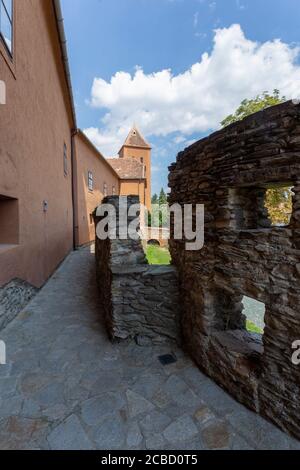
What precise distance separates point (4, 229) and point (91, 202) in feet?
33.6

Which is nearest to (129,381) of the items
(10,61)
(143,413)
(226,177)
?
(143,413)

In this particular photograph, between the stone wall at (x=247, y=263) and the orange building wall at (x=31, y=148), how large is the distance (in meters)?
3.28

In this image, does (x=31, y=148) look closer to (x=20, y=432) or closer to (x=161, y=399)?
(x=20, y=432)

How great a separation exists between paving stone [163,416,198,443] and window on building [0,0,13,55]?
20.3 ft

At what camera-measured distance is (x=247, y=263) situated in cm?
267

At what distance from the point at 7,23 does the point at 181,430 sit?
6767mm

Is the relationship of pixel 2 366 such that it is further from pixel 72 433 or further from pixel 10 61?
pixel 10 61

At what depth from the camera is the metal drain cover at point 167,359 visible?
3.54 meters

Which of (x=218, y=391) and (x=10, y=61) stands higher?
(x=10, y=61)

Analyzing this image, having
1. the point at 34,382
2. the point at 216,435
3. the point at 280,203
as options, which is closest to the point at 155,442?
the point at 216,435

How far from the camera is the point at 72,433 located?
2.34m

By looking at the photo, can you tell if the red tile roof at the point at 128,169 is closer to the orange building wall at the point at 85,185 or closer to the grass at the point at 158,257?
the orange building wall at the point at 85,185

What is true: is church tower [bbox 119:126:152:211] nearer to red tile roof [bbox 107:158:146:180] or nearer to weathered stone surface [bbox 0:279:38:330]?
red tile roof [bbox 107:158:146:180]
